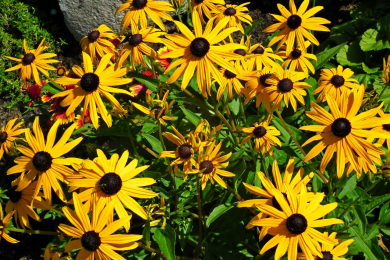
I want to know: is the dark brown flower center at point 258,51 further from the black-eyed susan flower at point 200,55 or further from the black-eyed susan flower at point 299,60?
the black-eyed susan flower at point 200,55

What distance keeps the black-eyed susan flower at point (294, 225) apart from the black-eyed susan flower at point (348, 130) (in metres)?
0.23

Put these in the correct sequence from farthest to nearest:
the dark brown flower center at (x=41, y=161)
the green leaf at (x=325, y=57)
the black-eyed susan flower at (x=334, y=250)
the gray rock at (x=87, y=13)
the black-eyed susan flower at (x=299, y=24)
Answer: the gray rock at (x=87, y=13) → the green leaf at (x=325, y=57) → the black-eyed susan flower at (x=299, y=24) → the dark brown flower center at (x=41, y=161) → the black-eyed susan flower at (x=334, y=250)

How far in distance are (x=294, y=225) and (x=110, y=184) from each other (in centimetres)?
86

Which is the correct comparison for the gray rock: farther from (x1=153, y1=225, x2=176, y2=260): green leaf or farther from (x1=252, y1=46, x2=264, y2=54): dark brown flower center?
(x1=153, y1=225, x2=176, y2=260): green leaf

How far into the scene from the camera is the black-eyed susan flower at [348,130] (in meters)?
1.55

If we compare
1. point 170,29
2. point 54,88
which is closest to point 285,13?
point 54,88

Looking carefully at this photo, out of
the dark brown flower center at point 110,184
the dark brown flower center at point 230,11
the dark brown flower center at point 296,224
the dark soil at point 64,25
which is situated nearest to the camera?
the dark brown flower center at point 296,224

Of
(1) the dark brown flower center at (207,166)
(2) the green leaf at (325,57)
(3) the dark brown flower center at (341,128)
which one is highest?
(2) the green leaf at (325,57)

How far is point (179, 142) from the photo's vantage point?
175cm

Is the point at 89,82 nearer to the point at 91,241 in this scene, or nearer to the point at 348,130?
the point at 91,241

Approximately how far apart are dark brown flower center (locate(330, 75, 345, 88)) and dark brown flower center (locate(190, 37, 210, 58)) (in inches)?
39.2

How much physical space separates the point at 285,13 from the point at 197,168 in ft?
4.74

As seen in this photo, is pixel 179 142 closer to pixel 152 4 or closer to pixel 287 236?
pixel 287 236

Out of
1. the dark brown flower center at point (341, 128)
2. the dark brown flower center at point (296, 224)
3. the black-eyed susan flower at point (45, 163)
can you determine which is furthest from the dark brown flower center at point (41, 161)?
the dark brown flower center at point (341, 128)
